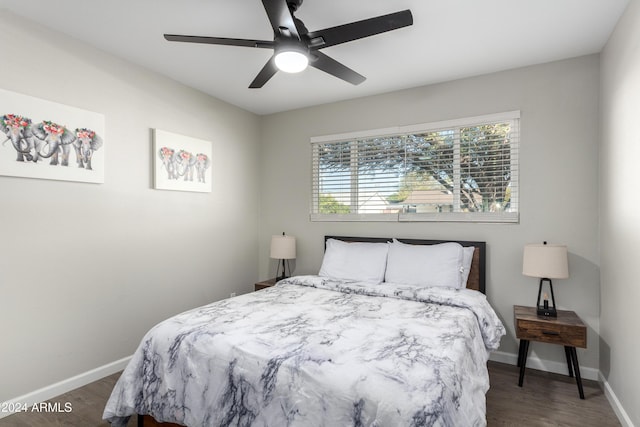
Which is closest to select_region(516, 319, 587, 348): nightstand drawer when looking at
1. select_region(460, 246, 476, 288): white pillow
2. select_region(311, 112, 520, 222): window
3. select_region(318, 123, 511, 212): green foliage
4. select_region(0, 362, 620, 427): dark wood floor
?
select_region(0, 362, 620, 427): dark wood floor

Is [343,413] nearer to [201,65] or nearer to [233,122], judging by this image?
[201,65]

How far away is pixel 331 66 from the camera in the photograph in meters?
2.35

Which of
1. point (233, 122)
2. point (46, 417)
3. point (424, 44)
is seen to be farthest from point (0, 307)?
point (424, 44)

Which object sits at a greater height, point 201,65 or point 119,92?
point 201,65

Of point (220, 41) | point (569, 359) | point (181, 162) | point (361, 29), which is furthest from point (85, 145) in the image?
point (569, 359)

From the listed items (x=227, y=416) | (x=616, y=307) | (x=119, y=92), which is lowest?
(x=227, y=416)

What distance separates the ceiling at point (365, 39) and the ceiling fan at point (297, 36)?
12.3 inches

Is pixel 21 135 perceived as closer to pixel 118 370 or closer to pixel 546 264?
pixel 118 370

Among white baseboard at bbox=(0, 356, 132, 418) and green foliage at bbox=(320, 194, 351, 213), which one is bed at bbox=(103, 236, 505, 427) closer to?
white baseboard at bbox=(0, 356, 132, 418)

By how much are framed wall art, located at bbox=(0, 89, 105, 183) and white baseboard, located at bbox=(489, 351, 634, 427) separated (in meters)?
3.69

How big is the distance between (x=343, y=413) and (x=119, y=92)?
2.93 metres

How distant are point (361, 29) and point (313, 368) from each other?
5.62 feet

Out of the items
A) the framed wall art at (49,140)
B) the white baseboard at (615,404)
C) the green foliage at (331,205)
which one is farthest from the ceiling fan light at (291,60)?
the white baseboard at (615,404)

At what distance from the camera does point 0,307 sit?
2250 mm
